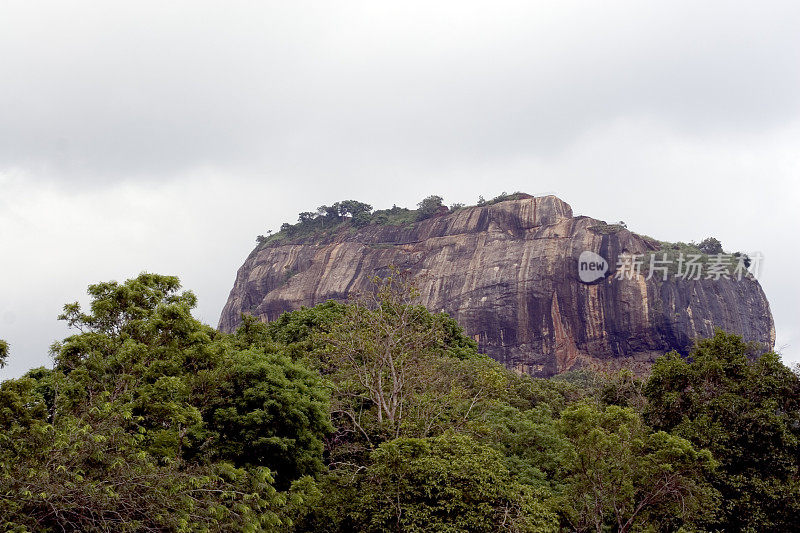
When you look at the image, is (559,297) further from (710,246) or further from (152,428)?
(152,428)

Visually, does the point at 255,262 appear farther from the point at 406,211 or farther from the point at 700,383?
the point at 700,383

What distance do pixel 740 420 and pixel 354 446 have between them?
858 centimetres

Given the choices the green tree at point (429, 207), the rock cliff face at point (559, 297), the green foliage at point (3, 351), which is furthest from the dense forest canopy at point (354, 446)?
the green tree at point (429, 207)

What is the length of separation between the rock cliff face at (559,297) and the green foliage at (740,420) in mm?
35364

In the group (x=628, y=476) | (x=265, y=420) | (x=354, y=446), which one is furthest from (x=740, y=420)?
(x=265, y=420)

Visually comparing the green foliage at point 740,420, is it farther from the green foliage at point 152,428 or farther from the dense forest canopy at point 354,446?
the green foliage at point 152,428

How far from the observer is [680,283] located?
2130 inches

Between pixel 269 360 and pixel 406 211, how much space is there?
5884 centimetres

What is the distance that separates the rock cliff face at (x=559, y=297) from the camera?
53719 mm

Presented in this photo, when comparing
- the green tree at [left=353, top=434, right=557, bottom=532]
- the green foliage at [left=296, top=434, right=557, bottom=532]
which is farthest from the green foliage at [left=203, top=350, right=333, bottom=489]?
the green tree at [left=353, top=434, right=557, bottom=532]

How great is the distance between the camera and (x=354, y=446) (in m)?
15.6

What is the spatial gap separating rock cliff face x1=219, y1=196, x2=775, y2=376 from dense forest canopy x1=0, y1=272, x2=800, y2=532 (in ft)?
115

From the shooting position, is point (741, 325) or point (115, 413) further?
point (741, 325)

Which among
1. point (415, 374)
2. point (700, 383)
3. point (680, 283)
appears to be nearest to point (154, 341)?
point (415, 374)
